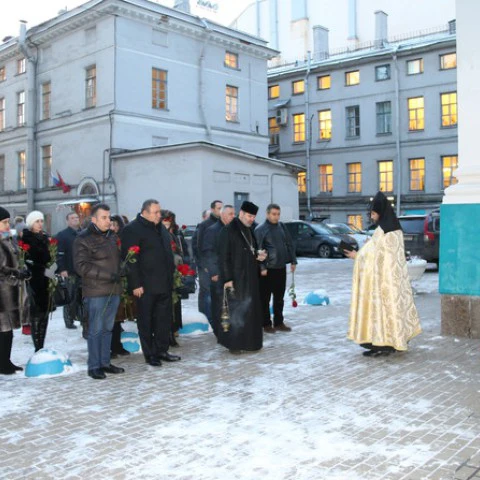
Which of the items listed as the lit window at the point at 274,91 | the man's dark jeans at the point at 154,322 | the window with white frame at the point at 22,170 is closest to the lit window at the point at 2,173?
the window with white frame at the point at 22,170

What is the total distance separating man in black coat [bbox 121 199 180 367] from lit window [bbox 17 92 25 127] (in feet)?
94.1

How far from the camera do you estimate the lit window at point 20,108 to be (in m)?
32.8

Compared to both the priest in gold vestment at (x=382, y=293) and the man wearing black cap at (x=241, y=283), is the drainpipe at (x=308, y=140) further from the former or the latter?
the priest in gold vestment at (x=382, y=293)

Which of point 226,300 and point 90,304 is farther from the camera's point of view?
point 226,300

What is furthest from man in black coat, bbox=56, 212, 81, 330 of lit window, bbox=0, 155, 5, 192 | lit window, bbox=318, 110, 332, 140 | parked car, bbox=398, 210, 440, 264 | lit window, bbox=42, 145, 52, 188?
lit window, bbox=318, 110, 332, 140

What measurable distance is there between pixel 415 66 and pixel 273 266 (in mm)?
30521

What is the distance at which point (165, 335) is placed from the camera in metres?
6.79

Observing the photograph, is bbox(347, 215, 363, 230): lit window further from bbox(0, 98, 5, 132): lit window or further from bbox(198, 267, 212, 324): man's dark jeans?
bbox(198, 267, 212, 324): man's dark jeans

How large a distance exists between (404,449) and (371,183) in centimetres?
3445

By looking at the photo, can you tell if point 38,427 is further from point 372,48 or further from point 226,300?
point 372,48

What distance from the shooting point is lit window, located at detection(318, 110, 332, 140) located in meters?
39.2

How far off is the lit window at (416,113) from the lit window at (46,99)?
2033 cm

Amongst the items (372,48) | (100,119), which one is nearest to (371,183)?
(372,48)

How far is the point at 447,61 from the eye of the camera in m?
34.5
